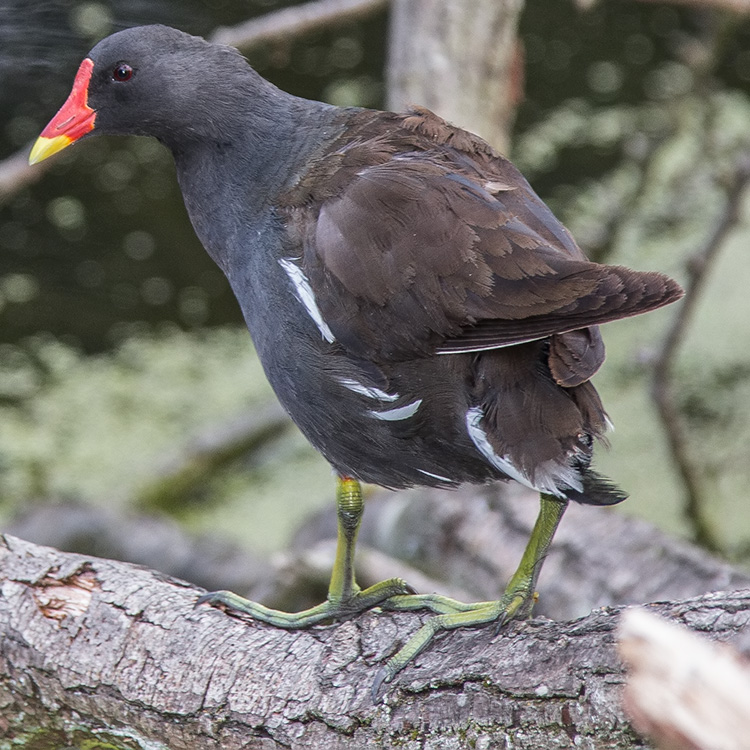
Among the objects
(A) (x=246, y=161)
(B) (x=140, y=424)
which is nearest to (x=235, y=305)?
(B) (x=140, y=424)

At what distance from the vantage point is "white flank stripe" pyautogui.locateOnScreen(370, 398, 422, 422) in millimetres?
1604

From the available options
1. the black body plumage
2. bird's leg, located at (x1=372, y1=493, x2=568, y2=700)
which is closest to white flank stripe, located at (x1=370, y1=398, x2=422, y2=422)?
the black body plumage

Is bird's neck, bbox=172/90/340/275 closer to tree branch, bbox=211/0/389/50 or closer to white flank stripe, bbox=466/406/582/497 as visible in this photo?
white flank stripe, bbox=466/406/582/497

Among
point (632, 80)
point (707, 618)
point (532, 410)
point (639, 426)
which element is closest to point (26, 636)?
point (532, 410)

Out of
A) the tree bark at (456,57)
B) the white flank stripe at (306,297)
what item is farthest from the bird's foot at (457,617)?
the tree bark at (456,57)

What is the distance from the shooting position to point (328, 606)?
1925 mm

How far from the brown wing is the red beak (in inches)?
21.0

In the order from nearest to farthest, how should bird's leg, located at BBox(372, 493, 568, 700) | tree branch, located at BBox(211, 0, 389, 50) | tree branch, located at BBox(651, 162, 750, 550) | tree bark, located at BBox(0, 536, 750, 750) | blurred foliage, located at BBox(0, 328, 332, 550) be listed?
1. tree bark, located at BBox(0, 536, 750, 750)
2. bird's leg, located at BBox(372, 493, 568, 700)
3. tree branch, located at BBox(211, 0, 389, 50)
4. tree branch, located at BBox(651, 162, 750, 550)
5. blurred foliage, located at BBox(0, 328, 332, 550)

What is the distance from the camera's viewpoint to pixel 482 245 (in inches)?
59.4

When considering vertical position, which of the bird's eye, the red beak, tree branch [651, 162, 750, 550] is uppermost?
the bird's eye

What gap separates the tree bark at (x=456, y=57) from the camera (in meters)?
2.85

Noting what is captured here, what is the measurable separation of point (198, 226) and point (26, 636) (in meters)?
0.75

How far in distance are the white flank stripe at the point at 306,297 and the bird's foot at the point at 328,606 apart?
518 millimetres

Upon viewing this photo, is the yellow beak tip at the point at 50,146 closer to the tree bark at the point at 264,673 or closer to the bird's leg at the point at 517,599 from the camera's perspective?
the tree bark at the point at 264,673
